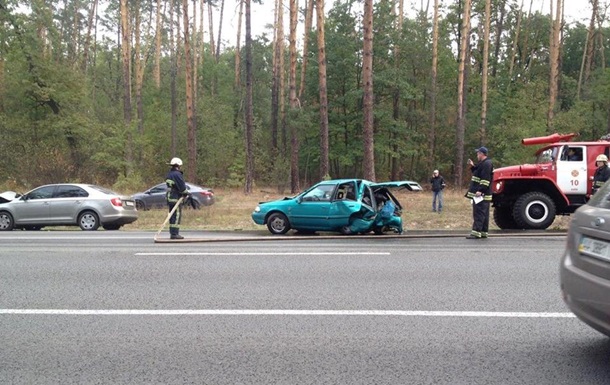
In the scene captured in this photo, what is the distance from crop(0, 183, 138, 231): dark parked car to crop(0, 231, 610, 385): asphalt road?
6.49 metres

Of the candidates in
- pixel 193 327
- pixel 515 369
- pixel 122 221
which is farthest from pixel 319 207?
pixel 515 369

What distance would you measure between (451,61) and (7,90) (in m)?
32.4

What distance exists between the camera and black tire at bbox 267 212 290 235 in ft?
44.8

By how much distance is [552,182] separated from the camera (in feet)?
44.0

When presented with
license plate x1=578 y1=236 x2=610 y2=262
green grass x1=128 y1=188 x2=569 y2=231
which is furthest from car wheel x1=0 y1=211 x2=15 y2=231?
license plate x1=578 y1=236 x2=610 y2=262

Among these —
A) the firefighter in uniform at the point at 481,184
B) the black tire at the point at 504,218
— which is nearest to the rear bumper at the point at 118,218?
the firefighter in uniform at the point at 481,184

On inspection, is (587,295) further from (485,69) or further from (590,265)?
(485,69)

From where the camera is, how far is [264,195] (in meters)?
29.0

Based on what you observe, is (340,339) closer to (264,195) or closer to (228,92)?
(264,195)

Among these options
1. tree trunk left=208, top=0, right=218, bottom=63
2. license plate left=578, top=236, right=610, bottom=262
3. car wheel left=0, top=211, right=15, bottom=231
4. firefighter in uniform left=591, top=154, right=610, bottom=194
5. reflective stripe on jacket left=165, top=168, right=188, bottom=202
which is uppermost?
tree trunk left=208, top=0, right=218, bottom=63

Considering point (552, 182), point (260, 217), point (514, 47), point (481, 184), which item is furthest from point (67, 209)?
point (514, 47)

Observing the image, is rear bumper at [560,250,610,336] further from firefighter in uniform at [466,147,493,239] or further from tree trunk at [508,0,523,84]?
tree trunk at [508,0,523,84]

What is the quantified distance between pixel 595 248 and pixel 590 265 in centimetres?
13

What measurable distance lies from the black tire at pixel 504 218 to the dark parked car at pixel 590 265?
423 inches
